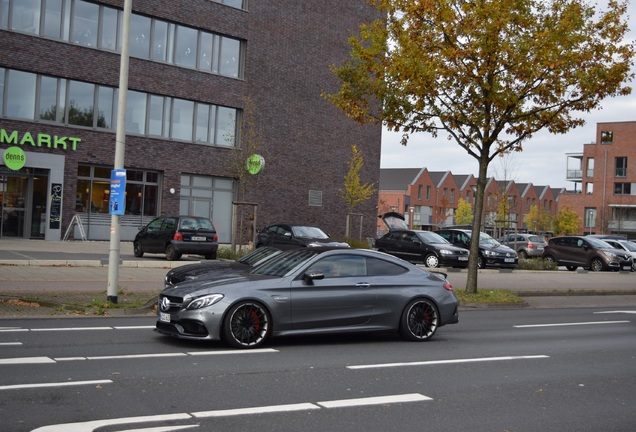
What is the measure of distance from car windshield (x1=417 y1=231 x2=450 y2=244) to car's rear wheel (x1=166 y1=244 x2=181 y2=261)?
10.4 meters

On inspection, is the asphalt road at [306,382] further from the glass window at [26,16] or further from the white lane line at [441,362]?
the glass window at [26,16]

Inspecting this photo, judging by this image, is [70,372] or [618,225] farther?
[618,225]

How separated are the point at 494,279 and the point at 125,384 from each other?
20.6m

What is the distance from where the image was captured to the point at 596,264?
37688 millimetres

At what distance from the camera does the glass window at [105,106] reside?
3591 centimetres

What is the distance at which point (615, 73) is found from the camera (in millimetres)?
18953

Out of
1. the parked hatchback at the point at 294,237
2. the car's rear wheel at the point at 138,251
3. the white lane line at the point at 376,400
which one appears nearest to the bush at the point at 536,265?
the parked hatchback at the point at 294,237

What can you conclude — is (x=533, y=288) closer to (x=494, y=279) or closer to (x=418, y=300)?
(x=494, y=279)

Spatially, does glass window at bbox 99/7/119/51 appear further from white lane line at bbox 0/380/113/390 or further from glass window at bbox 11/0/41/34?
white lane line at bbox 0/380/113/390

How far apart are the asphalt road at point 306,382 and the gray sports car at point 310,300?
0.97ft

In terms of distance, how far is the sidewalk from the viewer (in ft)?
45.2

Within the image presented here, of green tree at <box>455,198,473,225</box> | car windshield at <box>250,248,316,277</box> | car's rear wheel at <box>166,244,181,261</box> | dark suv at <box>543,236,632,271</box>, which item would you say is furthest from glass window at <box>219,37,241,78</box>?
green tree at <box>455,198,473,225</box>

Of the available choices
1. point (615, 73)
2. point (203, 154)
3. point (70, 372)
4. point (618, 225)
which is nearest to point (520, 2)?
point (615, 73)

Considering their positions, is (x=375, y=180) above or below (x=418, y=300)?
above
